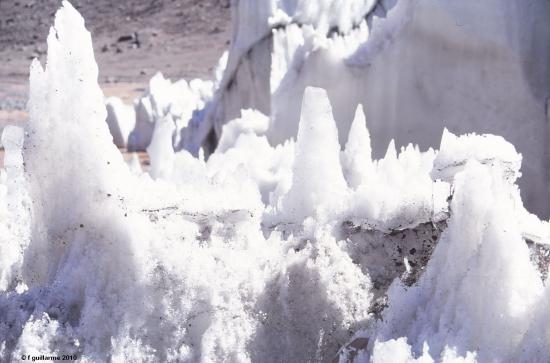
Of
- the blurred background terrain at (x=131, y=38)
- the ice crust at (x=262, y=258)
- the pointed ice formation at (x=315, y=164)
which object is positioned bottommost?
the ice crust at (x=262, y=258)

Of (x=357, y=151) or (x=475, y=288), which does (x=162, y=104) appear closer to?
(x=357, y=151)

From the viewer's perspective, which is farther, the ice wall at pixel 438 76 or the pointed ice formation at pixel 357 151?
the ice wall at pixel 438 76

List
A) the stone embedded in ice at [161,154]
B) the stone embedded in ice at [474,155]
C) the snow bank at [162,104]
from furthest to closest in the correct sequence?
1. the snow bank at [162,104]
2. the stone embedded in ice at [161,154]
3. the stone embedded in ice at [474,155]

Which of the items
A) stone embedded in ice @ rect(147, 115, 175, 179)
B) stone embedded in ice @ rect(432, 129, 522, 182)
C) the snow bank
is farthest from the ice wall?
the snow bank

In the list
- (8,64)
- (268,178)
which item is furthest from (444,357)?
(8,64)

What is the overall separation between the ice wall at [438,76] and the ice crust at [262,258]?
6.16 ft

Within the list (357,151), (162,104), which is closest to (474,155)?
(357,151)

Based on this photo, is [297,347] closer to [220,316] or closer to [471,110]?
[220,316]

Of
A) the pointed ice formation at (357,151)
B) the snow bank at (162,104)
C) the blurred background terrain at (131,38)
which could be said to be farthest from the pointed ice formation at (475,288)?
the blurred background terrain at (131,38)

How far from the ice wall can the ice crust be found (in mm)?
1878

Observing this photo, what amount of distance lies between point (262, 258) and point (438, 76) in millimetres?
2497

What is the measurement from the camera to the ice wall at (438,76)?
4512 millimetres

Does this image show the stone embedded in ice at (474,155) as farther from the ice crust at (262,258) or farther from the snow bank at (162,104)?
the snow bank at (162,104)

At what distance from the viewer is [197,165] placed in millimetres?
3461
